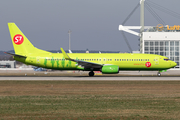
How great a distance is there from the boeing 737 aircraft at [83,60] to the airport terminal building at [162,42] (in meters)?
53.3

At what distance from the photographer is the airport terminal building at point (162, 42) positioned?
4058 inches

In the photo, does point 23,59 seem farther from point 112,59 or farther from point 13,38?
point 112,59

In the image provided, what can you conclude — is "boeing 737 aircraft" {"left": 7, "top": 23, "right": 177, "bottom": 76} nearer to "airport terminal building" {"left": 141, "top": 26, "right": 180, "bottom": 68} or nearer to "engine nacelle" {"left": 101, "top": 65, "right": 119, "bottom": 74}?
"engine nacelle" {"left": 101, "top": 65, "right": 119, "bottom": 74}

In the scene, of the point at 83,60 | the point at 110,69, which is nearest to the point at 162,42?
the point at 83,60

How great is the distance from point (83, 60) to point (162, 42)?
59585 millimetres

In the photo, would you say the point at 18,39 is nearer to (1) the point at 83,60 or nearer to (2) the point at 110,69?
(1) the point at 83,60

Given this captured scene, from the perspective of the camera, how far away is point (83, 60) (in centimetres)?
5125

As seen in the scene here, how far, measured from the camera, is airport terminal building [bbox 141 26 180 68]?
338ft

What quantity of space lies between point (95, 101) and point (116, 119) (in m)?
6.28

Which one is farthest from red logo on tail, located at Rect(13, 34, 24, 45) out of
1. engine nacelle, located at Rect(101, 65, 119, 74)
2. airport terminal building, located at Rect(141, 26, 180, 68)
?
airport terminal building, located at Rect(141, 26, 180, 68)

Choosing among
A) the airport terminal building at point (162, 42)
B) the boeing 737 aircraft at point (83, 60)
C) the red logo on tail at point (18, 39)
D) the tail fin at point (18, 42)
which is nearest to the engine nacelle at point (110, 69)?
the boeing 737 aircraft at point (83, 60)

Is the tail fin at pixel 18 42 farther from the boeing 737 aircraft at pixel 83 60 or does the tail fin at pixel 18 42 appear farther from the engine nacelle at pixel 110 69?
the engine nacelle at pixel 110 69

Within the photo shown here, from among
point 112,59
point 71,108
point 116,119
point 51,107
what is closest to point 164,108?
point 116,119

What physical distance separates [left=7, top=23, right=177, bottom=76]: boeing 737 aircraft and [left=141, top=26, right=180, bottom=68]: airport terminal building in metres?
53.3
